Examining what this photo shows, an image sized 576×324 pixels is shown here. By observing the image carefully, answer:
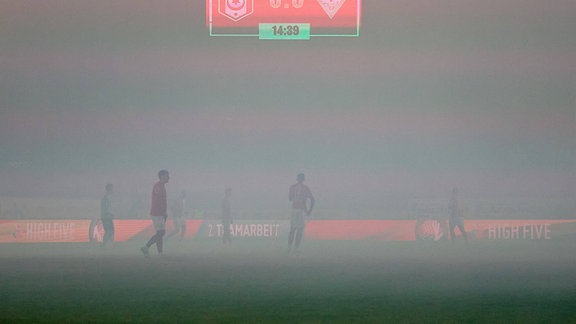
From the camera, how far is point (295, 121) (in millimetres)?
36469

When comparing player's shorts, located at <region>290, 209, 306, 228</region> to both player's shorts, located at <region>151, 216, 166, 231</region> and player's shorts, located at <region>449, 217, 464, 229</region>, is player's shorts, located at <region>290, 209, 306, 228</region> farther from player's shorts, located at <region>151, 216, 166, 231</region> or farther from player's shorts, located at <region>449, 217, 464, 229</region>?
player's shorts, located at <region>449, 217, 464, 229</region>

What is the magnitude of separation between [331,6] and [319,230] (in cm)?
915

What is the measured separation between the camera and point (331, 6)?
22375 mm

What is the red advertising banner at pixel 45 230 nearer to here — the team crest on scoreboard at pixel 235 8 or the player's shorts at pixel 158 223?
the team crest on scoreboard at pixel 235 8

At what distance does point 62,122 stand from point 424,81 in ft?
51.5

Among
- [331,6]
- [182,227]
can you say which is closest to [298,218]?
[331,6]

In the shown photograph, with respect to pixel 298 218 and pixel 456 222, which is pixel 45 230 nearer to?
pixel 298 218

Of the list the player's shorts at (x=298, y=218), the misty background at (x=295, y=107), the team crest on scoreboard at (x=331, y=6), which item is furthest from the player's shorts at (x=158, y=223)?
the misty background at (x=295, y=107)

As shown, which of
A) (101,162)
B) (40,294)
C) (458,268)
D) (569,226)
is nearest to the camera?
(40,294)

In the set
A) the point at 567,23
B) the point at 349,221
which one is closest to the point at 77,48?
the point at 349,221

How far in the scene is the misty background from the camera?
32.8 metres

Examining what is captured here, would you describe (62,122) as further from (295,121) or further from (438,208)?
(438,208)

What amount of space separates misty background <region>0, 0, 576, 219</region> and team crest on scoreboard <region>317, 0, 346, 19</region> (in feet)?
32.7

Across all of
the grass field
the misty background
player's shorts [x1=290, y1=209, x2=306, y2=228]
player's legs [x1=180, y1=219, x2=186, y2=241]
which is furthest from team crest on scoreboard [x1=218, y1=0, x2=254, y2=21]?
the misty background
